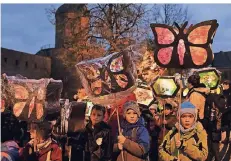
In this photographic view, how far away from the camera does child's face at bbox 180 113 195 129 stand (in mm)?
5414

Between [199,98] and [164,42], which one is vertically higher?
[164,42]

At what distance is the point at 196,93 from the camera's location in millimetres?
7102

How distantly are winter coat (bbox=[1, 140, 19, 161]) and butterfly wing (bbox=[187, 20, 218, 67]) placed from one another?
2.38m

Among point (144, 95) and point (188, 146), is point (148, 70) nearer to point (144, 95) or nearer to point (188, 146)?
point (144, 95)

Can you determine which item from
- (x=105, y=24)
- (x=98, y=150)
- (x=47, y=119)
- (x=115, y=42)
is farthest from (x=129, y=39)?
(x=98, y=150)

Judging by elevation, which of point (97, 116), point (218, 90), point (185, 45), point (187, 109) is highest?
point (185, 45)

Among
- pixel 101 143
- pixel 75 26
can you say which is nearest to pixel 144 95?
pixel 101 143

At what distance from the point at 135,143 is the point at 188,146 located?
65 cm

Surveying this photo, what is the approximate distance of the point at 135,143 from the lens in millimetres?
5738

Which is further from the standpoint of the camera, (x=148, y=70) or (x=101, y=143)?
(x=148, y=70)

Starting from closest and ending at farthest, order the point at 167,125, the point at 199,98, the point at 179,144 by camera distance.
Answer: the point at 179,144 → the point at 199,98 → the point at 167,125

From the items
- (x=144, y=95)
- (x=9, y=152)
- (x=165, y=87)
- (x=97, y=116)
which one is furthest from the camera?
(x=165, y=87)

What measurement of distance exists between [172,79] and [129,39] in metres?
9.01

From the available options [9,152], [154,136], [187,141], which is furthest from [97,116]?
[154,136]
